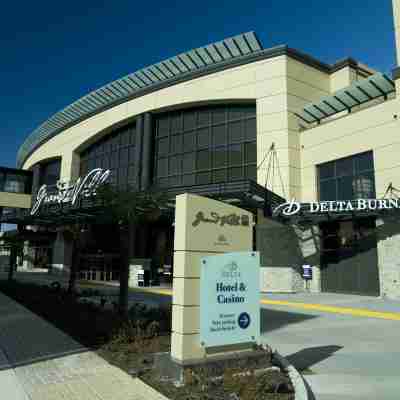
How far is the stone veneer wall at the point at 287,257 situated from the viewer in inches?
915

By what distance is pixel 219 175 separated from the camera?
28.2 meters

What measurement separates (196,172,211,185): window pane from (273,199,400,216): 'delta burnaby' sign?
7.59m

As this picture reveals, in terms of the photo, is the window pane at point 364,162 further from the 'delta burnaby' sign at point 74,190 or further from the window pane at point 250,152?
the 'delta burnaby' sign at point 74,190

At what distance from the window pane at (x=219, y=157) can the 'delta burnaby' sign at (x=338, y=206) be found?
23.9ft

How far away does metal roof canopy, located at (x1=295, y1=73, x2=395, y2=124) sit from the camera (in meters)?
22.5

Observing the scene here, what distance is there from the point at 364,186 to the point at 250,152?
8072mm

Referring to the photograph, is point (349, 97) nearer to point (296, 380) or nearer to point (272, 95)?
point (272, 95)

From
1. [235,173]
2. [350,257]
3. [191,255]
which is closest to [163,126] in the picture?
[235,173]

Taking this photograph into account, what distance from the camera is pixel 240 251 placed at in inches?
271

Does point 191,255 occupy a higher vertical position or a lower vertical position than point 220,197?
lower

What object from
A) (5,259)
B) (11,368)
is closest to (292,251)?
(11,368)

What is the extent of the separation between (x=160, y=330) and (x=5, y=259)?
5051cm

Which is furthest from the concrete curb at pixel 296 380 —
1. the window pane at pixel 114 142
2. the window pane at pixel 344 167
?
the window pane at pixel 114 142

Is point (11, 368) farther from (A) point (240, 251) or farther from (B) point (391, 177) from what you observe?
(B) point (391, 177)
